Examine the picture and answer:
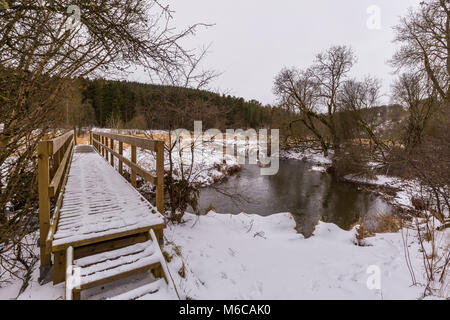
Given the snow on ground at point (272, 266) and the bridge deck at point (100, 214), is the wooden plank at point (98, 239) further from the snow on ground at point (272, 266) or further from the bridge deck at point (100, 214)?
the snow on ground at point (272, 266)

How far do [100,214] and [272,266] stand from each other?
8.14 ft

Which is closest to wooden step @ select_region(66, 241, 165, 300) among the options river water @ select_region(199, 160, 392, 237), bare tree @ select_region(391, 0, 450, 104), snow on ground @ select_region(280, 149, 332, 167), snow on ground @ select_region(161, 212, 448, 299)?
snow on ground @ select_region(161, 212, 448, 299)

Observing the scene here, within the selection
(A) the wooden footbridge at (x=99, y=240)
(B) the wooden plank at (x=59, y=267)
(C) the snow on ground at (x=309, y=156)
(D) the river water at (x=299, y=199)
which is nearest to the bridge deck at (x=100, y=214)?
(A) the wooden footbridge at (x=99, y=240)

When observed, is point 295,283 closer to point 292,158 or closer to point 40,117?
point 40,117

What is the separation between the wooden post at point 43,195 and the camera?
2.07m

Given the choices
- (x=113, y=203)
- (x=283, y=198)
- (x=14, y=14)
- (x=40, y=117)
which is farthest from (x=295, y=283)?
(x=283, y=198)

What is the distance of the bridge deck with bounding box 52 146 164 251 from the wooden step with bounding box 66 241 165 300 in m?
0.17

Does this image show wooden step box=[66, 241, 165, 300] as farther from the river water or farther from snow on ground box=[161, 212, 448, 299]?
the river water

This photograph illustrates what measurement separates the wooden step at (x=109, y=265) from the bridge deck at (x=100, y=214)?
17cm

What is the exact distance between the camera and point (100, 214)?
8.57 feet

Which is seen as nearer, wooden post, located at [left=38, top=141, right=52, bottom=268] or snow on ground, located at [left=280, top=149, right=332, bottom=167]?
wooden post, located at [left=38, top=141, right=52, bottom=268]

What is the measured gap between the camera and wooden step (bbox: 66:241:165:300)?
5.59ft

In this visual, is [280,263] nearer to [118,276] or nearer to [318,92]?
[118,276]

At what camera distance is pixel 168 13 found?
2.61 m
